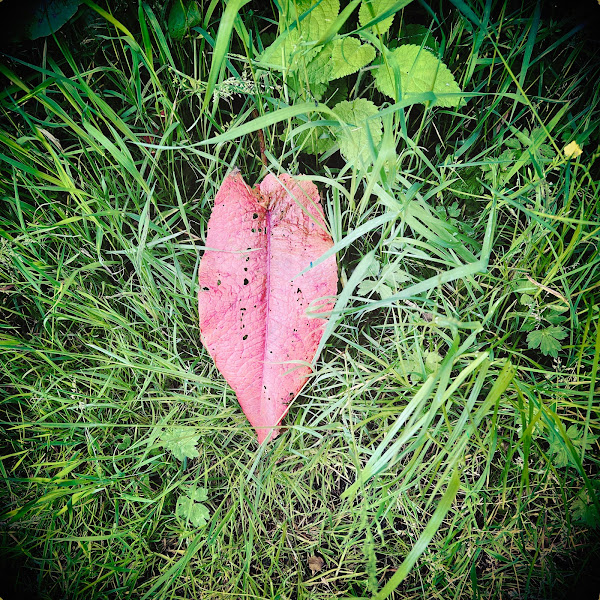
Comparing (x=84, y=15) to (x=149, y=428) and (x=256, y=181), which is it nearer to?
(x=256, y=181)

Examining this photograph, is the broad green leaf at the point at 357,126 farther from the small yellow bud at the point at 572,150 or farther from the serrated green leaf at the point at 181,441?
the serrated green leaf at the point at 181,441

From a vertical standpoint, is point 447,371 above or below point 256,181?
below

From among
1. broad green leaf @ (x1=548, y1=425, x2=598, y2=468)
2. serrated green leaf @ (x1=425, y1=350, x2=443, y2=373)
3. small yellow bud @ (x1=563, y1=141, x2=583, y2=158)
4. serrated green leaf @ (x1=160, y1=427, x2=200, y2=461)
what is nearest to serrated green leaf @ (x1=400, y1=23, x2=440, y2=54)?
small yellow bud @ (x1=563, y1=141, x2=583, y2=158)

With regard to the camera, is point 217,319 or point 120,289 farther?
point 120,289

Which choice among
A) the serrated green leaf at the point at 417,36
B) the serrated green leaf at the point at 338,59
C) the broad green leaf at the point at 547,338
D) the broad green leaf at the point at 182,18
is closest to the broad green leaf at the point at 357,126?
the serrated green leaf at the point at 338,59

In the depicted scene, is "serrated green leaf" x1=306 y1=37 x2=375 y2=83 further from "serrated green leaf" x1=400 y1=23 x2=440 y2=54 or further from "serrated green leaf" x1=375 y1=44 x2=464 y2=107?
"serrated green leaf" x1=400 y1=23 x2=440 y2=54

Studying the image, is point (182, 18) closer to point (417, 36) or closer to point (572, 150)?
point (417, 36)

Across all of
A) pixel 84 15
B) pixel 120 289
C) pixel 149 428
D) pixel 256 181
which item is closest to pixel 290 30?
pixel 256 181

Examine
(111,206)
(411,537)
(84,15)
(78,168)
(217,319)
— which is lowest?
(411,537)
